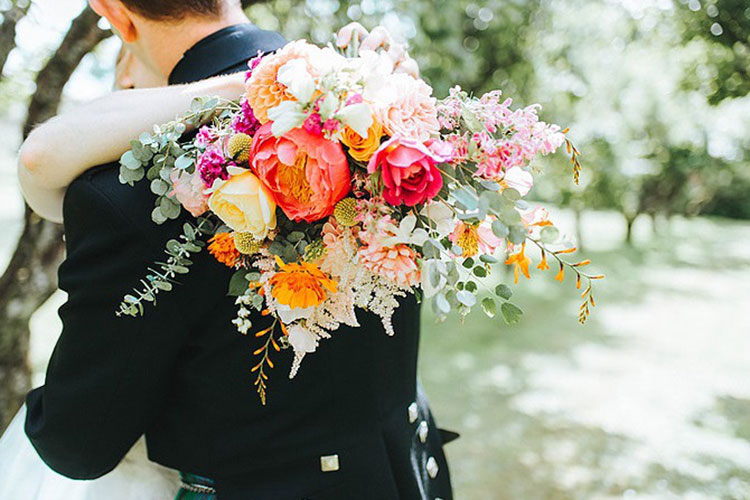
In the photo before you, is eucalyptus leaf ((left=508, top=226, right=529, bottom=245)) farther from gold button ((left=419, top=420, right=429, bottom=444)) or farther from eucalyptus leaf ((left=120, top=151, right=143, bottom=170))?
gold button ((left=419, top=420, right=429, bottom=444))

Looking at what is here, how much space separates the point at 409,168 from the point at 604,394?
211 inches

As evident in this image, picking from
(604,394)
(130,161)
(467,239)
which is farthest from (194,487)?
(604,394)

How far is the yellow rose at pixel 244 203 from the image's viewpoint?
3.15 ft

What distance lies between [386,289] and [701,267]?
13034 mm

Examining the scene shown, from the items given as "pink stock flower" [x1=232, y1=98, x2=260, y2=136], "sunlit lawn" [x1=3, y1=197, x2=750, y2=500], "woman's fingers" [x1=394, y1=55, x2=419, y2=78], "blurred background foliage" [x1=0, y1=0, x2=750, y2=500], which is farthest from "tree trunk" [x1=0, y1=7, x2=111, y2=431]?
"sunlit lawn" [x1=3, y1=197, x2=750, y2=500]

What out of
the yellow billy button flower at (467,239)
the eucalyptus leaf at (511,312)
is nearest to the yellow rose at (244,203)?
the yellow billy button flower at (467,239)

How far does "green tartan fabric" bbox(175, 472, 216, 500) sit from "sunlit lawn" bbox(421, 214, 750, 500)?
285 cm

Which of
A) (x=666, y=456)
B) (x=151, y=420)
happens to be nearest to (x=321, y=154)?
(x=151, y=420)

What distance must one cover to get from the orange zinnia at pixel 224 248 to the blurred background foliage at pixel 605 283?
64 centimetres

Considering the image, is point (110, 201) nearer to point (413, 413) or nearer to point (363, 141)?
point (363, 141)

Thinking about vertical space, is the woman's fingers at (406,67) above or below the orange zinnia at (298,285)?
above

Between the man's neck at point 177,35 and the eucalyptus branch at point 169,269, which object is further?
the man's neck at point 177,35

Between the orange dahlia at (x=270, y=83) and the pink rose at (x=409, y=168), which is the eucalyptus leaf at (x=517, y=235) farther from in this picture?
the orange dahlia at (x=270, y=83)

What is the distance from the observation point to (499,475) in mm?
4250
